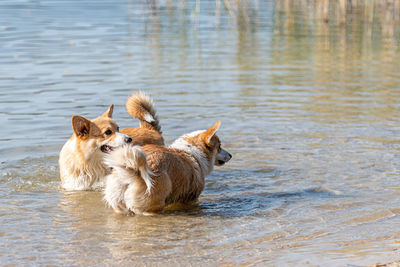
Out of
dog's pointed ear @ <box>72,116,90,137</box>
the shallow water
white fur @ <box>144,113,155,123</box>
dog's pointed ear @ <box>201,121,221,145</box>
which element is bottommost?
the shallow water

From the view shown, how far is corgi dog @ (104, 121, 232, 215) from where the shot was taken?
4457mm

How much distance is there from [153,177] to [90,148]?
3.17 ft

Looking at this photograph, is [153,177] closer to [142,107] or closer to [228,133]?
[142,107]

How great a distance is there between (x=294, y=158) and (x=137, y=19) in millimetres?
12240

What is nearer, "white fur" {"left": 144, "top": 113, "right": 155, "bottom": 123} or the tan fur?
the tan fur

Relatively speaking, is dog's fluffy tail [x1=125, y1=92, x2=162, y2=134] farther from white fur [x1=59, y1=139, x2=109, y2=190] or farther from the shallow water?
the shallow water

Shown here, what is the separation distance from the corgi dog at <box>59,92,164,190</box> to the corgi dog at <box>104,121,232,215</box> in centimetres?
38

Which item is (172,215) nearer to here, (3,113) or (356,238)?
(356,238)

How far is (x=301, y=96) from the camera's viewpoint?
905 centimetres

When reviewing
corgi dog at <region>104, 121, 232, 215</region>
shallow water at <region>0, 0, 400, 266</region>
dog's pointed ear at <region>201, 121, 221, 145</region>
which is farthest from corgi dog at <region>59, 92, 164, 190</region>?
dog's pointed ear at <region>201, 121, 221, 145</region>

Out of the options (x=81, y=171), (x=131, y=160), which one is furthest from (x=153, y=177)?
(x=81, y=171)

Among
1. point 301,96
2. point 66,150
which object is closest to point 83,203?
point 66,150

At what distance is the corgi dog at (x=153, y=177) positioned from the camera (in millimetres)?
4457

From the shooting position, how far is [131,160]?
4398mm
